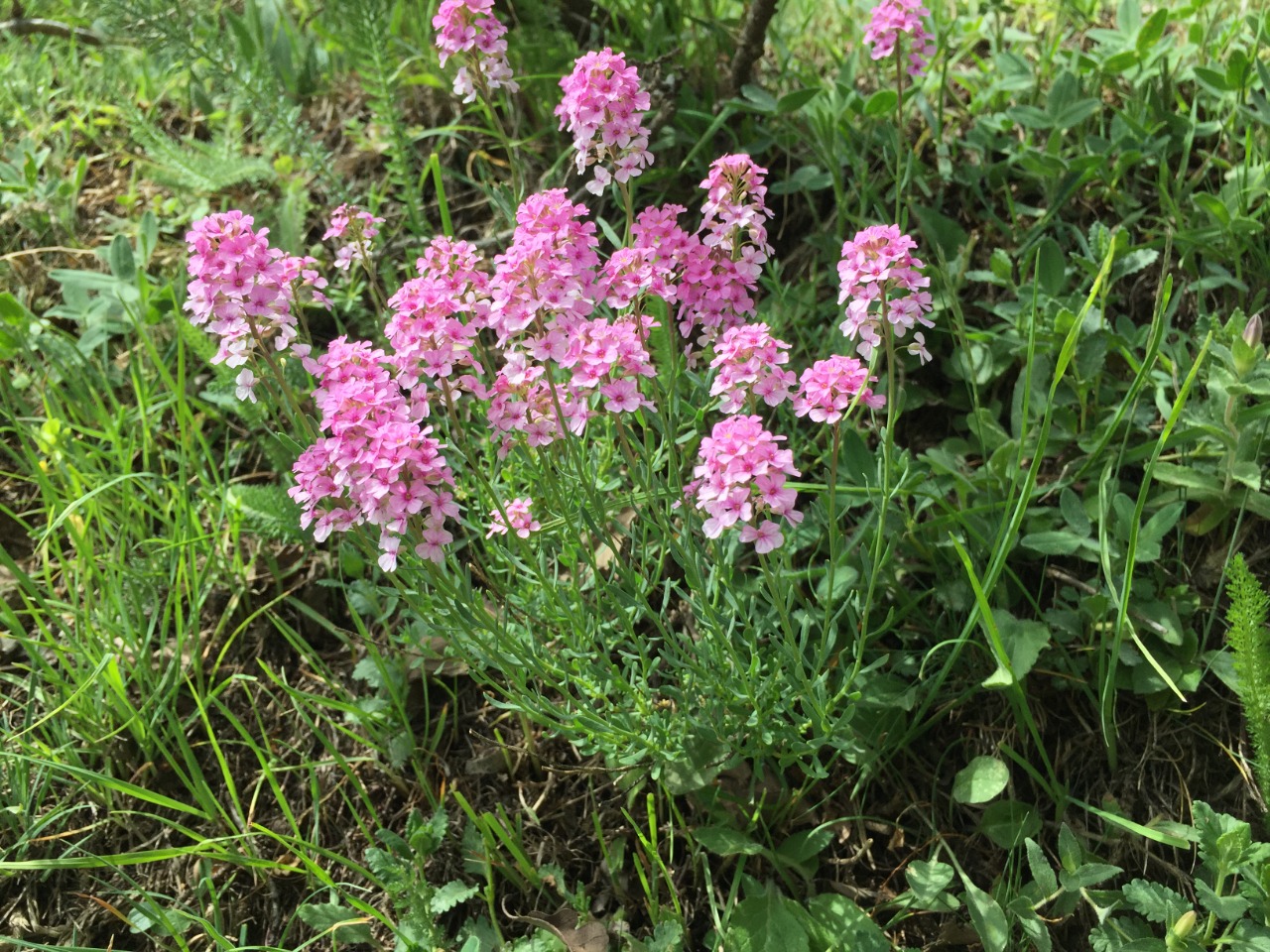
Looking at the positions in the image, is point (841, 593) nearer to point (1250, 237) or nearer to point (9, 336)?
point (1250, 237)

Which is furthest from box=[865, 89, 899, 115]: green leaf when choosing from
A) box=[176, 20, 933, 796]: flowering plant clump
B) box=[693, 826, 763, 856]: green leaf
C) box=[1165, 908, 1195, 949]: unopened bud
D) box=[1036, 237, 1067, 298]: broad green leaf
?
box=[1165, 908, 1195, 949]: unopened bud

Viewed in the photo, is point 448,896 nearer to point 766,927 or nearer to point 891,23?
point 766,927

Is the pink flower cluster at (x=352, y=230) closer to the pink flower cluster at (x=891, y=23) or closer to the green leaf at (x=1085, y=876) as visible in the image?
the pink flower cluster at (x=891, y=23)

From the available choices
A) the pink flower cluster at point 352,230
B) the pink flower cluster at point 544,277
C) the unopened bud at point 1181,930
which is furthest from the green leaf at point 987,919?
the pink flower cluster at point 352,230

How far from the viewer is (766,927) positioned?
2.11m

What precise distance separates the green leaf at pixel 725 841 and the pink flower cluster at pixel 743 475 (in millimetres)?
792

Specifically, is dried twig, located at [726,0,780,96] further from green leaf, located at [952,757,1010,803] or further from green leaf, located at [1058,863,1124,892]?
green leaf, located at [1058,863,1124,892]

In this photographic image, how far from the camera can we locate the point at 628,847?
2.38 meters

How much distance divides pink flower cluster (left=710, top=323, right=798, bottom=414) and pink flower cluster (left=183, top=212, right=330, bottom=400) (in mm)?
775

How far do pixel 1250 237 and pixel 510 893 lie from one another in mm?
2357

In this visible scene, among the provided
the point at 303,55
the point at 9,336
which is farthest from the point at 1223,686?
the point at 303,55

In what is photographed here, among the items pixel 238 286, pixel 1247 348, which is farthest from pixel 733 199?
pixel 1247 348

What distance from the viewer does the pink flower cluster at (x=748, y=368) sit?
1702mm

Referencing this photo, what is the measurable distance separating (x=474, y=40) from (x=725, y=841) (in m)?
1.66
